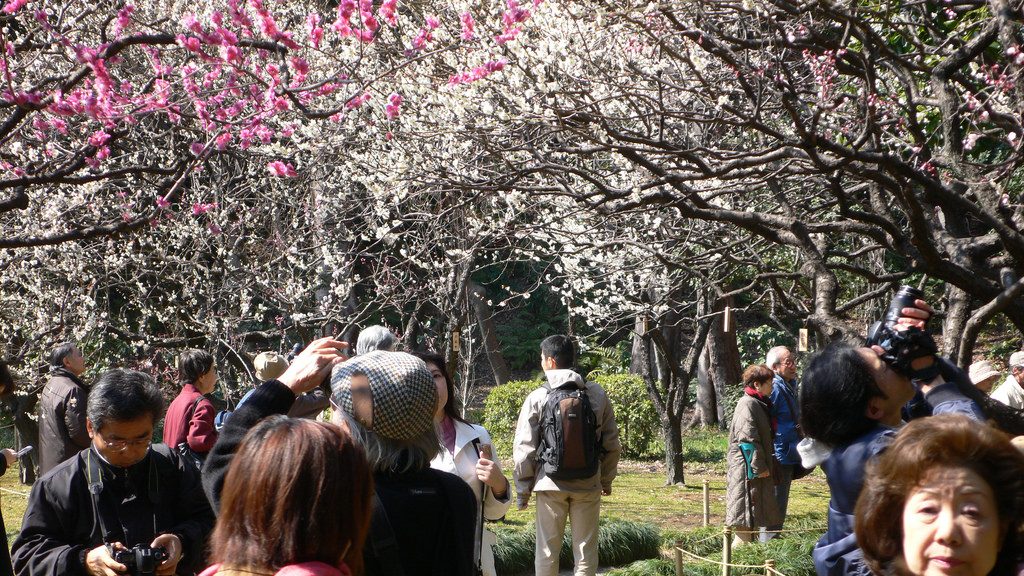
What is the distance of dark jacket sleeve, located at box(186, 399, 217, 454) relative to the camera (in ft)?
18.4

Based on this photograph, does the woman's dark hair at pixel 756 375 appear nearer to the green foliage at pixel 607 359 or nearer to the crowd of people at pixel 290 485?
the crowd of people at pixel 290 485

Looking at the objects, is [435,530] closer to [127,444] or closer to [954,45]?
[127,444]

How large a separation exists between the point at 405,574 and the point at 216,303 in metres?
10.4

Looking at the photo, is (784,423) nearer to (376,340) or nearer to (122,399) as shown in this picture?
(376,340)

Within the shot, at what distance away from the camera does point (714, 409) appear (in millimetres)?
23906

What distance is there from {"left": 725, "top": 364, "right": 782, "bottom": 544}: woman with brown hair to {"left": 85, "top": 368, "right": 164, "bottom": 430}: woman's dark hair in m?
5.61

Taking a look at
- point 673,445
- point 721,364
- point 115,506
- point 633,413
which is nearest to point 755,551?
point 673,445

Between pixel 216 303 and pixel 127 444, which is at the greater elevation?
pixel 216 303

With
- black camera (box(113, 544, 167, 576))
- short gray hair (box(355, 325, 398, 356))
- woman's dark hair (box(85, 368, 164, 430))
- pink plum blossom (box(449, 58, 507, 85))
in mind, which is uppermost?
pink plum blossom (box(449, 58, 507, 85))

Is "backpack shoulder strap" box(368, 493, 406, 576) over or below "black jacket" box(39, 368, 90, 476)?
below

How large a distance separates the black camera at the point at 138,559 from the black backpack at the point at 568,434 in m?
3.39

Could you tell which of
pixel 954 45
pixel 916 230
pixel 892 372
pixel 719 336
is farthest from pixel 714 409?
pixel 892 372

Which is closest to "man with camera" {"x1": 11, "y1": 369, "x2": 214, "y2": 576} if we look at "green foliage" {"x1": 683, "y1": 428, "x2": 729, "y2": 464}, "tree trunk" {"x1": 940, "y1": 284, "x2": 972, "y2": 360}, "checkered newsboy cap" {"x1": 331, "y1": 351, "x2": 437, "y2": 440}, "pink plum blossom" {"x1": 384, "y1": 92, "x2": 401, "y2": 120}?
"checkered newsboy cap" {"x1": 331, "y1": 351, "x2": 437, "y2": 440}

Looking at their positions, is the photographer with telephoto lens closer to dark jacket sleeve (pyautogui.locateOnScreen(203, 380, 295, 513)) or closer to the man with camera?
dark jacket sleeve (pyautogui.locateOnScreen(203, 380, 295, 513))
